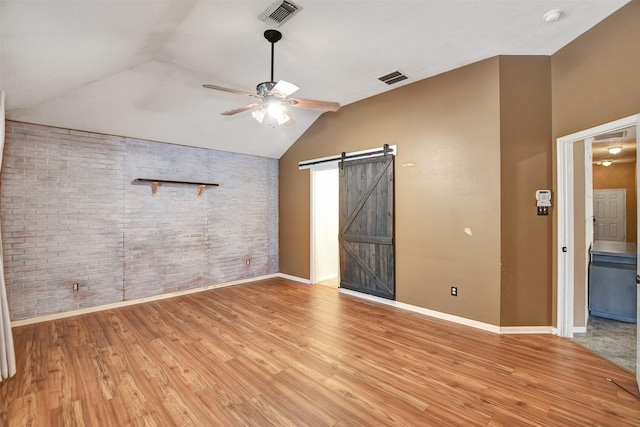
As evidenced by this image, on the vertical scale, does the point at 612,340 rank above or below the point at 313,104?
below

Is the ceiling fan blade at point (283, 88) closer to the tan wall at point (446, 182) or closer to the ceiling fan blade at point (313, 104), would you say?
the ceiling fan blade at point (313, 104)

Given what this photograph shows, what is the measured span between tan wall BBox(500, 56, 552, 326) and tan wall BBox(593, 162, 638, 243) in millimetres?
5455

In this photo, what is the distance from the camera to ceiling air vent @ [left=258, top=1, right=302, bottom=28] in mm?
2311

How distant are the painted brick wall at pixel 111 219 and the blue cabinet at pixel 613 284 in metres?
5.54

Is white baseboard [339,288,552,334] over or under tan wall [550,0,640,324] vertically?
under

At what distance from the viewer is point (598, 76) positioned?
2625 mm

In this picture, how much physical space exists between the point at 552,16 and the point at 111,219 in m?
5.89

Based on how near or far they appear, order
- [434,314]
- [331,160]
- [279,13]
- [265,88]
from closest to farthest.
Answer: [279,13] < [265,88] < [434,314] < [331,160]

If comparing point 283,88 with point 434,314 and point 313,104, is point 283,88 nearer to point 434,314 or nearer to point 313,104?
point 313,104

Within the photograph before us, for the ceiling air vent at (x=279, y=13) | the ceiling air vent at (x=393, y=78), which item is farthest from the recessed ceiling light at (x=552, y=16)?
the ceiling air vent at (x=279, y=13)

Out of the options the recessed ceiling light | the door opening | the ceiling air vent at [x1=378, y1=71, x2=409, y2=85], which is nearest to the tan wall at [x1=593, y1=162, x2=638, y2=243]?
the recessed ceiling light

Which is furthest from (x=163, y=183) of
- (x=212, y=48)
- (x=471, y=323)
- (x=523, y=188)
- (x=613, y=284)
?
(x=613, y=284)

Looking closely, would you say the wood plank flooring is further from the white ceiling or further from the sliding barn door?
the white ceiling

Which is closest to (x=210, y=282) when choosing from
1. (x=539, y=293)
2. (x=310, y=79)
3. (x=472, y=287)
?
(x=310, y=79)
